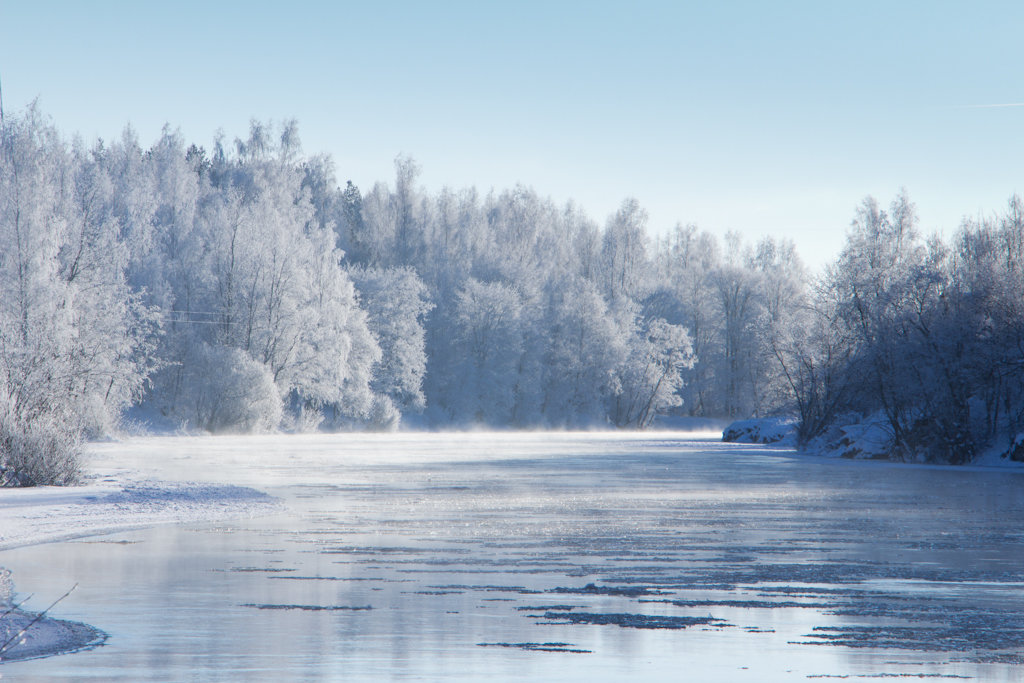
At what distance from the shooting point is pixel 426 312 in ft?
287

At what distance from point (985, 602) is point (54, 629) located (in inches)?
325

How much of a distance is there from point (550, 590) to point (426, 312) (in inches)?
3017

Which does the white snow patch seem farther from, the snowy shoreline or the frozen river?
the snowy shoreline

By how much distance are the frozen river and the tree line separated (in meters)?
11.5

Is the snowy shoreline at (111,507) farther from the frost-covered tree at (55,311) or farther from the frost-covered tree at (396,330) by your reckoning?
the frost-covered tree at (396,330)

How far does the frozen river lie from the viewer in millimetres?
8078

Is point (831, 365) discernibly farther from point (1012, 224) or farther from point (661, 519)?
point (661, 519)

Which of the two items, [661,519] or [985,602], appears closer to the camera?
[985,602]

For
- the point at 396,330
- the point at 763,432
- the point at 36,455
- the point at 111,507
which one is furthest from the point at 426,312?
the point at 111,507

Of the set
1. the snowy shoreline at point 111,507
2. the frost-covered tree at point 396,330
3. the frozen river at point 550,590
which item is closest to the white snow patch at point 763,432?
the frost-covered tree at point 396,330

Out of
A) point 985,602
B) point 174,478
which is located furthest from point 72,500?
point 985,602

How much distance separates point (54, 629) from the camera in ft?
29.2

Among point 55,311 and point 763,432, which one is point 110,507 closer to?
point 55,311

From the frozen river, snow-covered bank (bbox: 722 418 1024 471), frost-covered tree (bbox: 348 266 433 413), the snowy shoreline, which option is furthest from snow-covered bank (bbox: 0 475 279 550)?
frost-covered tree (bbox: 348 266 433 413)
